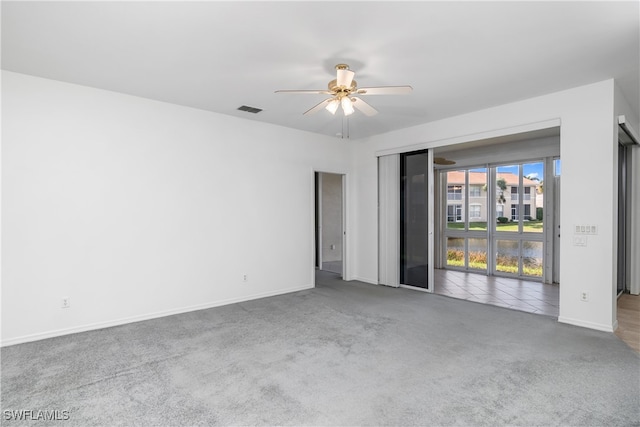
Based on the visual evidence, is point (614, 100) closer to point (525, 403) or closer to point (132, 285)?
point (525, 403)

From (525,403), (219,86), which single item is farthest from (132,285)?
(525,403)

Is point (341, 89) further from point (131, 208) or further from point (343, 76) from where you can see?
point (131, 208)

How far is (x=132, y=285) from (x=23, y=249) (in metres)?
1.09

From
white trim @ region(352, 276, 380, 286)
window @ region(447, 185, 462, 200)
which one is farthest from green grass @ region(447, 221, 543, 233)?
white trim @ region(352, 276, 380, 286)

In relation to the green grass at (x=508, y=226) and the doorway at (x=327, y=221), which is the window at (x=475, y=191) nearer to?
the green grass at (x=508, y=226)

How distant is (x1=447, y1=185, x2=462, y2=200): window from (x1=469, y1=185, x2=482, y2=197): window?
0.24 m

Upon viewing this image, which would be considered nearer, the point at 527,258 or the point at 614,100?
the point at 614,100

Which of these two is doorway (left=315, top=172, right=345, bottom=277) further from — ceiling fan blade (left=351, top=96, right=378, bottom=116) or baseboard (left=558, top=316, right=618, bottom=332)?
baseboard (left=558, top=316, right=618, bottom=332)

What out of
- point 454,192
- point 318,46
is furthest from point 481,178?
point 318,46

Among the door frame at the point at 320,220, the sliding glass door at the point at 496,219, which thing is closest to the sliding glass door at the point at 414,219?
the door frame at the point at 320,220

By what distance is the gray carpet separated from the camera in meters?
2.20

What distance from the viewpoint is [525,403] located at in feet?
7.54

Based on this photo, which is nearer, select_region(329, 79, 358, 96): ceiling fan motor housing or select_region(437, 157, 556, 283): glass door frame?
select_region(329, 79, 358, 96): ceiling fan motor housing

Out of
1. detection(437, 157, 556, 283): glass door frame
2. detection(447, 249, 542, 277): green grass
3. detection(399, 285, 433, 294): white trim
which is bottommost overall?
detection(399, 285, 433, 294): white trim
